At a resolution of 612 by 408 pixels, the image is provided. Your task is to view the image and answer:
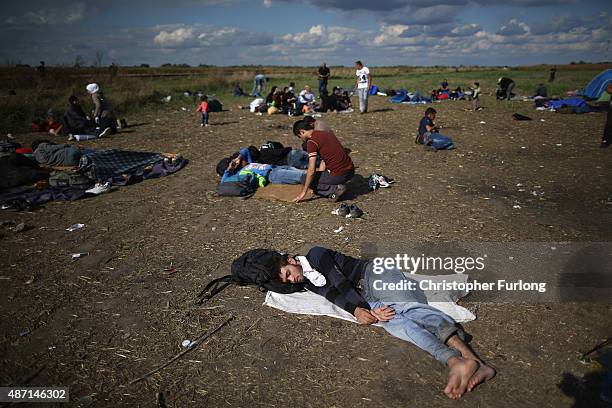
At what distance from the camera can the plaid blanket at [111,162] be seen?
8195 mm

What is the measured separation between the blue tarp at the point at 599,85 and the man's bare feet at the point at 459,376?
69.8 feet

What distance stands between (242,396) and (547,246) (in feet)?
14.6

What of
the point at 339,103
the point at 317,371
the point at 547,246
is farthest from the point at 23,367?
the point at 339,103

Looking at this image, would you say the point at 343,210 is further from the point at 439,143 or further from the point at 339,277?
the point at 439,143

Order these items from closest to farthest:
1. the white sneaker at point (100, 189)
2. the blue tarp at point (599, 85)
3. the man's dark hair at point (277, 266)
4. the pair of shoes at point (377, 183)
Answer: the man's dark hair at point (277, 266)
the pair of shoes at point (377, 183)
the white sneaker at point (100, 189)
the blue tarp at point (599, 85)

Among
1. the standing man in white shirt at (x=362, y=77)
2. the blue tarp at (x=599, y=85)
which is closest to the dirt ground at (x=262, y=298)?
the standing man in white shirt at (x=362, y=77)

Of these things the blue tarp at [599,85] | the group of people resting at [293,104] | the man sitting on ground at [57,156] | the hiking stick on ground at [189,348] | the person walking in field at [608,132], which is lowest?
the hiking stick on ground at [189,348]

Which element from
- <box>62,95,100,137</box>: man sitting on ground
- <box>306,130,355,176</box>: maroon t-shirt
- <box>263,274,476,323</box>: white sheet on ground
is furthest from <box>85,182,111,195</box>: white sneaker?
<box>62,95,100,137</box>: man sitting on ground

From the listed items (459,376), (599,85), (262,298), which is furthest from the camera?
(599,85)

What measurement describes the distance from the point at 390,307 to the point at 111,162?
7795 millimetres

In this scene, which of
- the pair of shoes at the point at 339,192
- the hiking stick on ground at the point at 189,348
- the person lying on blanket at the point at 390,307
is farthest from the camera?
the pair of shoes at the point at 339,192

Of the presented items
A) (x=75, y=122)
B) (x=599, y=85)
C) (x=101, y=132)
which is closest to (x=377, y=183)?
(x=101, y=132)

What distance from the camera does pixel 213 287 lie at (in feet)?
14.8

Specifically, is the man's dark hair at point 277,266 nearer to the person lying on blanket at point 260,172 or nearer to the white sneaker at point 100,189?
the person lying on blanket at point 260,172
